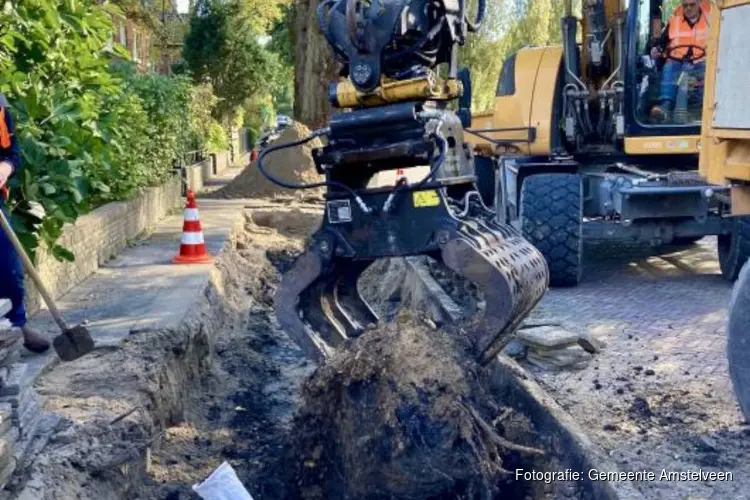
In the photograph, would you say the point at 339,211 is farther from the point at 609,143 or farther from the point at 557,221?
the point at 609,143

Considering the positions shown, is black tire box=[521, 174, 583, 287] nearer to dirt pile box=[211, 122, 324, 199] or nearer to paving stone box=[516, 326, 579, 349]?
paving stone box=[516, 326, 579, 349]

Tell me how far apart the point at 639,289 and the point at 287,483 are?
5.18 meters

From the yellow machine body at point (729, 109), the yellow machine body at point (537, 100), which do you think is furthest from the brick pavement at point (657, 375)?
the yellow machine body at point (537, 100)

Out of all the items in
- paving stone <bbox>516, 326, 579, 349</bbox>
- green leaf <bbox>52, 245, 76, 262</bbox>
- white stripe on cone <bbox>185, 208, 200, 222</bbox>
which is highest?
green leaf <bbox>52, 245, 76, 262</bbox>

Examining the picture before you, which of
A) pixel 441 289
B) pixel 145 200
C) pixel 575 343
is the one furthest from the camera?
pixel 145 200

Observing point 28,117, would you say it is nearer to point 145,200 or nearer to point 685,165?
point 145,200

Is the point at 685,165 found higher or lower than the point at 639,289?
higher

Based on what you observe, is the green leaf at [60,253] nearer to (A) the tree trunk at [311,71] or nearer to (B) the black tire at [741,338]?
(B) the black tire at [741,338]

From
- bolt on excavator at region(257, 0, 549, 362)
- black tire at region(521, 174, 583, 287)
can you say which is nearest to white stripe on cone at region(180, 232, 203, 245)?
black tire at region(521, 174, 583, 287)

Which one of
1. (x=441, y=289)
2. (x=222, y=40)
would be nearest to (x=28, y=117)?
(x=441, y=289)

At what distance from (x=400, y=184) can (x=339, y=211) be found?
0.35 metres

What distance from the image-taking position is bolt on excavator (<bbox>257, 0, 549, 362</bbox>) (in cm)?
444

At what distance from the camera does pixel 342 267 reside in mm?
4938

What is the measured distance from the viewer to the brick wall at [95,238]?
6.91m
